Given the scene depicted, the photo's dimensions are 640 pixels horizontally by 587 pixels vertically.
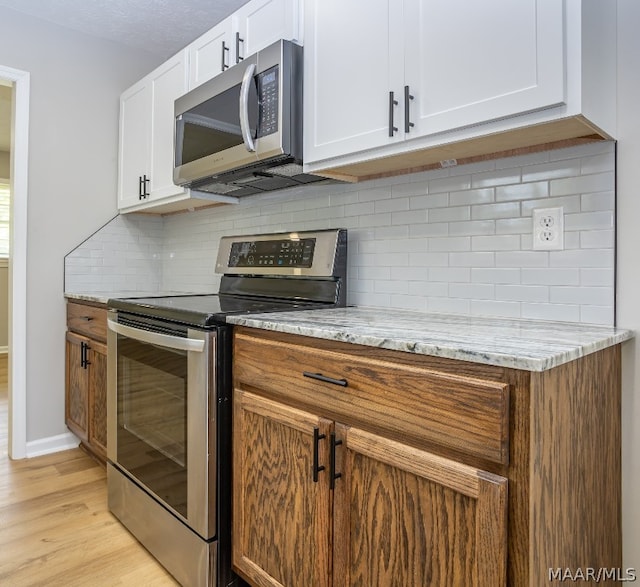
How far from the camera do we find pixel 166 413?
1.67 meters

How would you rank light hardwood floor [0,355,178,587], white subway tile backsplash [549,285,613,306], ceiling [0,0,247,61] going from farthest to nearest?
ceiling [0,0,247,61] → light hardwood floor [0,355,178,587] → white subway tile backsplash [549,285,613,306]

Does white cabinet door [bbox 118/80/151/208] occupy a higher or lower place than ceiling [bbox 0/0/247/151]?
lower

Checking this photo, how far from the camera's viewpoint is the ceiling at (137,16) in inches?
96.7

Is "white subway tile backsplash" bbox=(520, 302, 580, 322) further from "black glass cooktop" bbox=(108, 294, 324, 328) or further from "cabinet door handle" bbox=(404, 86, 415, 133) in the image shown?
"black glass cooktop" bbox=(108, 294, 324, 328)

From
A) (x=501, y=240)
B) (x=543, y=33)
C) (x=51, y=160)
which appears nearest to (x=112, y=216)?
(x=51, y=160)

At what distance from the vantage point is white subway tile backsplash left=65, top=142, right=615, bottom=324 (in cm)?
131

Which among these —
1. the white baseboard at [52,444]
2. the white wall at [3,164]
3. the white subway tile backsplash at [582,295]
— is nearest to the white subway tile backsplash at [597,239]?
the white subway tile backsplash at [582,295]

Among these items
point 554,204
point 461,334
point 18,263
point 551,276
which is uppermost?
point 554,204

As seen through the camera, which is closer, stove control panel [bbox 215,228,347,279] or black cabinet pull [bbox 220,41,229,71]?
stove control panel [bbox 215,228,347,279]

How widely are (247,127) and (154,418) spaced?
111 cm

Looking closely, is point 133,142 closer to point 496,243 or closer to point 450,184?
point 450,184

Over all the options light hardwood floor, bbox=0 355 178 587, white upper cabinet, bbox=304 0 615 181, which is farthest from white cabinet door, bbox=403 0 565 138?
light hardwood floor, bbox=0 355 178 587

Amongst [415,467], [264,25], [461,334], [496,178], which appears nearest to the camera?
[415,467]

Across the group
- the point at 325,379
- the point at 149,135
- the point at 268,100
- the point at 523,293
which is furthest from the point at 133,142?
the point at 523,293
